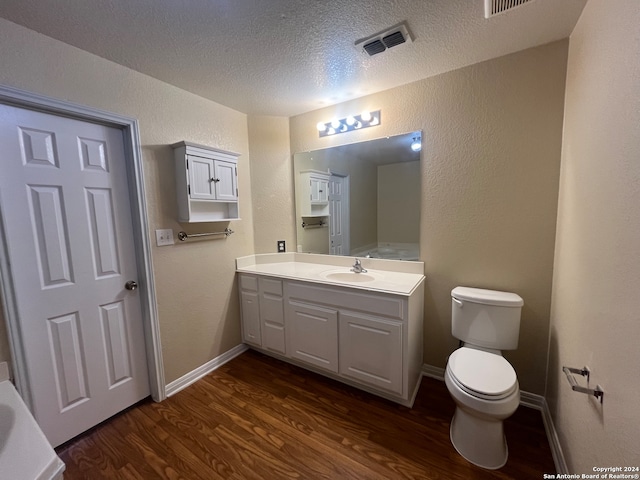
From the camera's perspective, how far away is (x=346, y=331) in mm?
1899

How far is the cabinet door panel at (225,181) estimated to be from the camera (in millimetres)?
2098

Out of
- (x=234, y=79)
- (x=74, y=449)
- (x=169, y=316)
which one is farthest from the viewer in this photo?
(x=169, y=316)

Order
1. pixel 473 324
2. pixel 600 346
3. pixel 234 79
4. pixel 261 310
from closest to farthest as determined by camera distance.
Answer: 1. pixel 600 346
2. pixel 473 324
3. pixel 234 79
4. pixel 261 310

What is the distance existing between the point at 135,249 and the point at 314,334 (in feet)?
4.70

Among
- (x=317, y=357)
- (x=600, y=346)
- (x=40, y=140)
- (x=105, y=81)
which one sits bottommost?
(x=317, y=357)

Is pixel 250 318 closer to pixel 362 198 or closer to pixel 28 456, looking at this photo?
pixel 362 198

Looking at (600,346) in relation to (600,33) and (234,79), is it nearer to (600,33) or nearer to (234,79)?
(600,33)

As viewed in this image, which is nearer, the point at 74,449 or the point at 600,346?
the point at 600,346

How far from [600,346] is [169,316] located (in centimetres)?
242

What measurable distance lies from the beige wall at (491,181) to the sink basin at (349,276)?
479mm

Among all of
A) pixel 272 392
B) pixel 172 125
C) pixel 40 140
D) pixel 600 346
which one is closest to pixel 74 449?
pixel 272 392

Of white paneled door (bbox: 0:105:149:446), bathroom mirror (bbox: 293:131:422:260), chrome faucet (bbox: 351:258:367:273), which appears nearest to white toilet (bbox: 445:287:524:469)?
bathroom mirror (bbox: 293:131:422:260)

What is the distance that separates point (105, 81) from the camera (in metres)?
1.59

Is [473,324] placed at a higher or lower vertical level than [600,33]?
lower
